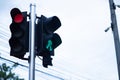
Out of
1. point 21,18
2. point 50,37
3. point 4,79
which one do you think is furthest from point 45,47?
point 4,79

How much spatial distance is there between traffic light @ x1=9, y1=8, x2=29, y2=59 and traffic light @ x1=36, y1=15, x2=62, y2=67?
251 millimetres

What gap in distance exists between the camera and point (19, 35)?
6387 mm

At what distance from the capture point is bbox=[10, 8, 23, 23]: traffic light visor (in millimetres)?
6492

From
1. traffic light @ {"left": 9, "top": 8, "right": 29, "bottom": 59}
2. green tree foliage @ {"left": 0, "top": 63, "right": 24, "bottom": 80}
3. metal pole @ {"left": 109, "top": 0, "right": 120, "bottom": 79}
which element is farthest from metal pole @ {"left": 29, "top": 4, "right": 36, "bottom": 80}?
green tree foliage @ {"left": 0, "top": 63, "right": 24, "bottom": 80}

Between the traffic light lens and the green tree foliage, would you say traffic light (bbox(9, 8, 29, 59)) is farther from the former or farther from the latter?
the green tree foliage

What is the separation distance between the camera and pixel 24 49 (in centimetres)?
634

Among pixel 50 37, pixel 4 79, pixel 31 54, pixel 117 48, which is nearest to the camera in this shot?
pixel 31 54

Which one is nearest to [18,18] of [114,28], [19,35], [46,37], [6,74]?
[19,35]

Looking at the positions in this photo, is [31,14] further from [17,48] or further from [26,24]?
[17,48]

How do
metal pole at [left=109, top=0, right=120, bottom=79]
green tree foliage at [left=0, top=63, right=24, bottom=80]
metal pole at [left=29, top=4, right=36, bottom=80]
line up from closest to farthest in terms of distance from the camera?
metal pole at [left=29, top=4, right=36, bottom=80] → metal pole at [left=109, top=0, right=120, bottom=79] → green tree foliage at [left=0, top=63, right=24, bottom=80]

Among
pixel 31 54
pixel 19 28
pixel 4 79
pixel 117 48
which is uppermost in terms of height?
pixel 19 28

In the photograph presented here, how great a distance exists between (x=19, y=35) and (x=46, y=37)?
539mm

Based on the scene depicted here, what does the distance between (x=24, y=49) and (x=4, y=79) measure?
37639mm

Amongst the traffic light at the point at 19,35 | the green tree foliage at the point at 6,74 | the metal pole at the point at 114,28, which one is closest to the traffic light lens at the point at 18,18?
the traffic light at the point at 19,35
